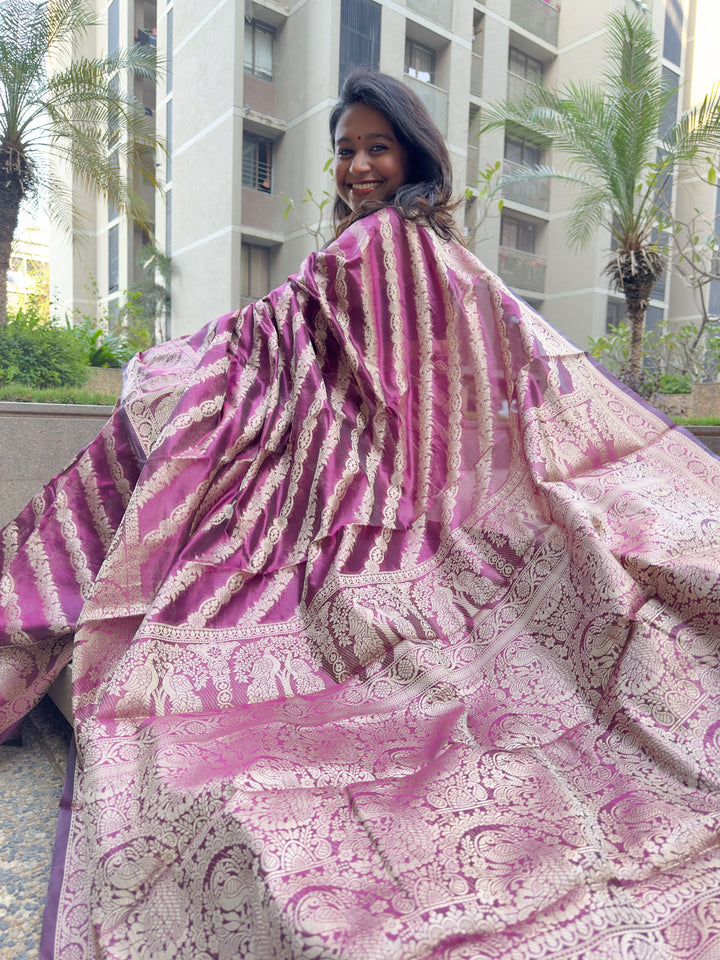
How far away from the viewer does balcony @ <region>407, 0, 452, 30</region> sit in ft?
32.4

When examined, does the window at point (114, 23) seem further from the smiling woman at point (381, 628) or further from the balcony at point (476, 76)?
the smiling woman at point (381, 628)

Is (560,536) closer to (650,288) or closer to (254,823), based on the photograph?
(254,823)

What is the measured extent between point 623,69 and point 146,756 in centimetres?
740

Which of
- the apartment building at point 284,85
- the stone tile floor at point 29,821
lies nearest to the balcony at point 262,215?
the apartment building at point 284,85

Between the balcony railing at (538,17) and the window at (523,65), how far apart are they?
0.41m

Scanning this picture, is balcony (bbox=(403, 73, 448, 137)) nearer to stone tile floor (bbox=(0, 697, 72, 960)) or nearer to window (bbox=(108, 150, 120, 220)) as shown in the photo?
window (bbox=(108, 150, 120, 220))

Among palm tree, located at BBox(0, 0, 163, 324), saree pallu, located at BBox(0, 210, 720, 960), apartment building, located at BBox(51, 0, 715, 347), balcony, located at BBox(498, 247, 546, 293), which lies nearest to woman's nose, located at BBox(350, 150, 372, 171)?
saree pallu, located at BBox(0, 210, 720, 960)

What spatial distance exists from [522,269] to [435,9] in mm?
5684

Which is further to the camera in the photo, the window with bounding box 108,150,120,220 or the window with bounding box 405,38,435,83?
the window with bounding box 405,38,435,83

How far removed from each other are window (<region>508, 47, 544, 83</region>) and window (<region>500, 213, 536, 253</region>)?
2.47 m

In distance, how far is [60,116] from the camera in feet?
21.4

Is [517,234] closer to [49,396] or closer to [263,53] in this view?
[263,53]

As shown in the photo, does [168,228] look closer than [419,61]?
No

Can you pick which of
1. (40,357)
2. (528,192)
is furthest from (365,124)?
(528,192)
